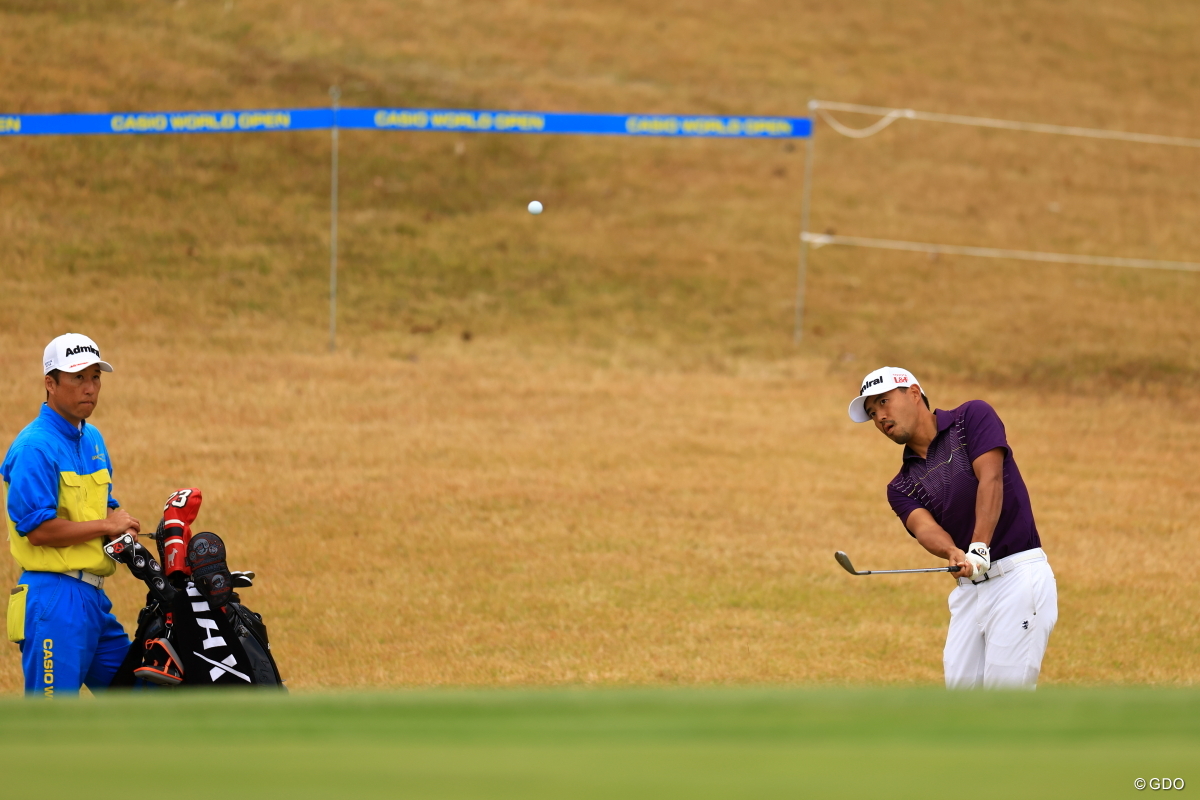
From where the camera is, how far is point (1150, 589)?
9.83 m

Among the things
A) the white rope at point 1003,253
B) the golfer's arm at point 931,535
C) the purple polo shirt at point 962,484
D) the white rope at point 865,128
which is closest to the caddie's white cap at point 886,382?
the purple polo shirt at point 962,484

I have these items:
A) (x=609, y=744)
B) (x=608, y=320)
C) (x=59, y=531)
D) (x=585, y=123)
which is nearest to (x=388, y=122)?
(x=585, y=123)

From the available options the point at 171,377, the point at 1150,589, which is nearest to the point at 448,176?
the point at 171,377

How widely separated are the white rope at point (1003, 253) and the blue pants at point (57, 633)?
59.6 feet

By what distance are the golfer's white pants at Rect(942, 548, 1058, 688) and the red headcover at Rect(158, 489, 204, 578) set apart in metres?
3.54

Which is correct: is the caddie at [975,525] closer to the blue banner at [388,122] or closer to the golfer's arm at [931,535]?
the golfer's arm at [931,535]

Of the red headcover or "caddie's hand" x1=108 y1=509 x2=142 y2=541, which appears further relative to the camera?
the red headcover

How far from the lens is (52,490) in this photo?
5.52 metres

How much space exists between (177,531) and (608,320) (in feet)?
48.2

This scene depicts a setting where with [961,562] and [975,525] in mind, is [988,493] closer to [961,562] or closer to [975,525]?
[975,525]

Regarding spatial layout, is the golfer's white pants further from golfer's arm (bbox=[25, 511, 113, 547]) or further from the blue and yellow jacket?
the blue and yellow jacket

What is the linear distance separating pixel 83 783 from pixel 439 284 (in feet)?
63.1

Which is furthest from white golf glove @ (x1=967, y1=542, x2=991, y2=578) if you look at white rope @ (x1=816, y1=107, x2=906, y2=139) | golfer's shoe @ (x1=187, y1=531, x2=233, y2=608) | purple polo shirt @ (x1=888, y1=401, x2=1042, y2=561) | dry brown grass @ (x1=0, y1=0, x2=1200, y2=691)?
white rope @ (x1=816, y1=107, x2=906, y2=139)

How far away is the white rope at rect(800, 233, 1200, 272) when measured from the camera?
73.8 feet
